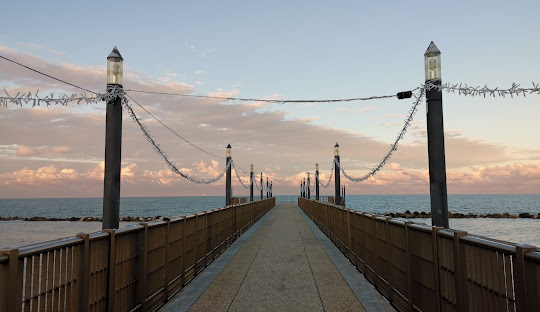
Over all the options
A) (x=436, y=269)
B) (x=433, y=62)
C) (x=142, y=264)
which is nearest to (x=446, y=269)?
(x=436, y=269)

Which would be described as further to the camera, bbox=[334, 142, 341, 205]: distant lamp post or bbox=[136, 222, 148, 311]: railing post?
bbox=[334, 142, 341, 205]: distant lamp post

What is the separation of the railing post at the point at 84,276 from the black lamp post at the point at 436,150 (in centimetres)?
705

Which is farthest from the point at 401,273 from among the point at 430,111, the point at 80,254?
the point at 80,254

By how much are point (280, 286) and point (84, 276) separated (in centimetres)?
464

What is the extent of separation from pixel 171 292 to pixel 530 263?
20.8 feet

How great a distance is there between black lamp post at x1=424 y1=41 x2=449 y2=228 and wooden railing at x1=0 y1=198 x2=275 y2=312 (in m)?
5.62

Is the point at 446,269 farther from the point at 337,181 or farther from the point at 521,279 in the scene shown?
the point at 337,181

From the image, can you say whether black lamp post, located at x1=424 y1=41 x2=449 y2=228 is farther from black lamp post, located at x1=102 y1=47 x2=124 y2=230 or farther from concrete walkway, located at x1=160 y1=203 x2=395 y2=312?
black lamp post, located at x1=102 y1=47 x2=124 y2=230

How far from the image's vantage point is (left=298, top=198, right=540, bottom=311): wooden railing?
350 centimetres

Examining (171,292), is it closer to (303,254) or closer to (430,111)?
(303,254)

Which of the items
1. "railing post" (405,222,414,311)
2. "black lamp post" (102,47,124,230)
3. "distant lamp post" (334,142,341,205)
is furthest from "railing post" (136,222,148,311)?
"distant lamp post" (334,142,341,205)

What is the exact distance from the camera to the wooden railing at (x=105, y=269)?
12.3ft

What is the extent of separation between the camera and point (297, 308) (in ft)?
22.6

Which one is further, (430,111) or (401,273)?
(430,111)
